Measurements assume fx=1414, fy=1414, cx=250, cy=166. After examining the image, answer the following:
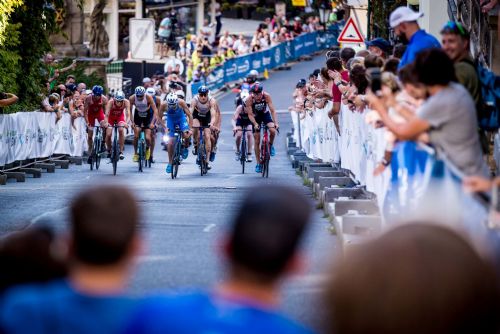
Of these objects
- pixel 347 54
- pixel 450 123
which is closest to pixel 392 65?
pixel 450 123

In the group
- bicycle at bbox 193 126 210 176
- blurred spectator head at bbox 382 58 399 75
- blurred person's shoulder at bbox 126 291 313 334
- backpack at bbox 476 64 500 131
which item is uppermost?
blurred spectator head at bbox 382 58 399 75

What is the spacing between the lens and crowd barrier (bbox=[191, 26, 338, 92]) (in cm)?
6053

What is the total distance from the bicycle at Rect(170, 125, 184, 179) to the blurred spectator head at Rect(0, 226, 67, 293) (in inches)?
859

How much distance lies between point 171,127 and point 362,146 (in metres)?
12.7

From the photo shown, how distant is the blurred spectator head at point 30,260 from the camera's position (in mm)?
3967

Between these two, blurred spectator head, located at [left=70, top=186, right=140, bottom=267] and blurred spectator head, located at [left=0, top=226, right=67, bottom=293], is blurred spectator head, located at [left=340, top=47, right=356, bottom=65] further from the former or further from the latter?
blurred spectator head, located at [left=70, top=186, right=140, bottom=267]

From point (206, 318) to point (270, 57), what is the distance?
63.3 metres

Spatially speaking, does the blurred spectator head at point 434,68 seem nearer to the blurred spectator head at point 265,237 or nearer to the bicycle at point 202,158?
the blurred spectator head at point 265,237

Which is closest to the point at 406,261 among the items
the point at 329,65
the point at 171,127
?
the point at 329,65

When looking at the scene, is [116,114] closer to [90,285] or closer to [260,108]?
[260,108]

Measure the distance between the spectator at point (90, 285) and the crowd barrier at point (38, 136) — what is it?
2140 cm

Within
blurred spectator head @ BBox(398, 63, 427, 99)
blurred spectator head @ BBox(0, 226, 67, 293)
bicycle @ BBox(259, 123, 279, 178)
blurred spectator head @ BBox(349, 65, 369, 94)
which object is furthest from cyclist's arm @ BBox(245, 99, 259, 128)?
blurred spectator head @ BBox(0, 226, 67, 293)

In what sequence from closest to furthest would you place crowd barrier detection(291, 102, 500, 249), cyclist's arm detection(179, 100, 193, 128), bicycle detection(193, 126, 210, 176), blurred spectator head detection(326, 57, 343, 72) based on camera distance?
crowd barrier detection(291, 102, 500, 249), blurred spectator head detection(326, 57, 343, 72), bicycle detection(193, 126, 210, 176), cyclist's arm detection(179, 100, 193, 128)

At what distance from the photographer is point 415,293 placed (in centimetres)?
298
